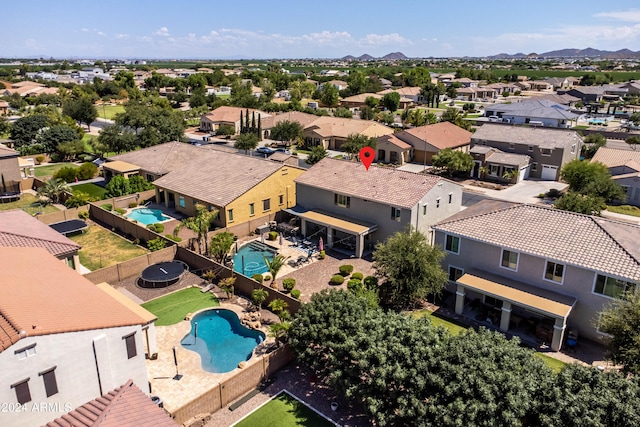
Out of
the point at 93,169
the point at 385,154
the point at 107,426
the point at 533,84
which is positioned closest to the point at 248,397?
the point at 107,426

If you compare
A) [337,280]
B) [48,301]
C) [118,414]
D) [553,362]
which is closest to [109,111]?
[337,280]

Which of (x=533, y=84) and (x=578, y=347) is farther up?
(x=533, y=84)

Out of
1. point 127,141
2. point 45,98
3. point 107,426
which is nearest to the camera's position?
point 107,426

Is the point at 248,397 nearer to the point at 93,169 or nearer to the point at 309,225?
the point at 309,225

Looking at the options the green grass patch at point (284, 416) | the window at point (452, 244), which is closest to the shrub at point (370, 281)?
the window at point (452, 244)

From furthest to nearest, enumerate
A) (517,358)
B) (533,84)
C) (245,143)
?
1. (533,84)
2. (245,143)
3. (517,358)

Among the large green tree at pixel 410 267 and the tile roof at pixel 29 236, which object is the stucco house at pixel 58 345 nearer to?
the tile roof at pixel 29 236
